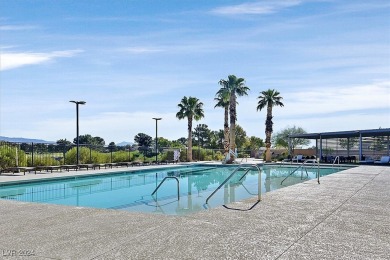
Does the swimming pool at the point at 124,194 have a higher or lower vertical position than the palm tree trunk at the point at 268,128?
lower

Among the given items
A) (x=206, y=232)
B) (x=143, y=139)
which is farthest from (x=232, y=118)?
(x=143, y=139)

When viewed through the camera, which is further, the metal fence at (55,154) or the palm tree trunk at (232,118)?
the palm tree trunk at (232,118)

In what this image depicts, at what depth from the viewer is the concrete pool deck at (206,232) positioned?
Answer: 4.13 m

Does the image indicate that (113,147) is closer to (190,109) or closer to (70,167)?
(70,167)

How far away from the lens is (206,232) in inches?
198

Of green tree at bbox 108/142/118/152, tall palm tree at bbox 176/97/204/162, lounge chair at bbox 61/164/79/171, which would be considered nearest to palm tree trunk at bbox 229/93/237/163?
tall palm tree at bbox 176/97/204/162

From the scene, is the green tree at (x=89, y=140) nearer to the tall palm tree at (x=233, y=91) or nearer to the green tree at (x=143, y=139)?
Answer: the green tree at (x=143, y=139)

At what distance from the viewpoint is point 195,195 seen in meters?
11.2

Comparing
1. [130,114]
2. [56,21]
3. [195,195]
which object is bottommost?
[195,195]

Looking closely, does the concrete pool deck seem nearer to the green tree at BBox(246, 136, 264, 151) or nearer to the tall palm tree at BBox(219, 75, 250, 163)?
the tall palm tree at BBox(219, 75, 250, 163)

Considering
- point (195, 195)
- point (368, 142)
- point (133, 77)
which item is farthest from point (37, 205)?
point (368, 142)

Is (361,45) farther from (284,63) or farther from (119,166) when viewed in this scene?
(119,166)

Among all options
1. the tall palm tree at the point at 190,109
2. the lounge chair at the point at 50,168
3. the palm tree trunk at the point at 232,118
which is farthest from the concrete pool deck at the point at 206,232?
the tall palm tree at the point at 190,109

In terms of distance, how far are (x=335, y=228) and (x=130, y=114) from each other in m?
27.0
